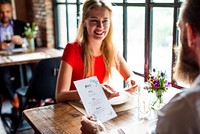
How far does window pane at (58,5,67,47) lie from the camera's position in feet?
13.6

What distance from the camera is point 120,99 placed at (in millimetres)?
1704

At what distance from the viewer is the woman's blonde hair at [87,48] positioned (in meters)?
1.94

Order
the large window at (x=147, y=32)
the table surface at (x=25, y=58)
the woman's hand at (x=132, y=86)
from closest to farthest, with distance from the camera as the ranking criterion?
1. the woman's hand at (x=132, y=86)
2. the large window at (x=147, y=32)
3. the table surface at (x=25, y=58)

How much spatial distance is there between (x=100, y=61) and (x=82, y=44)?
0.62 ft

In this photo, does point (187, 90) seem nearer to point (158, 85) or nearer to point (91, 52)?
point (158, 85)

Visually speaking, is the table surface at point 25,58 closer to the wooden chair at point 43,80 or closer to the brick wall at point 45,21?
the brick wall at point 45,21

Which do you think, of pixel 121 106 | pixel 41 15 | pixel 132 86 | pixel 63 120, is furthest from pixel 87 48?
pixel 41 15

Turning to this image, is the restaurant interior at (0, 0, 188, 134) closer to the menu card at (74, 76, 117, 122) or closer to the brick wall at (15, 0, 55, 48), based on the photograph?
the brick wall at (15, 0, 55, 48)

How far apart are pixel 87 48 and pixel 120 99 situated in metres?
0.49

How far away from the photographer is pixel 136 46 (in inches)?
110

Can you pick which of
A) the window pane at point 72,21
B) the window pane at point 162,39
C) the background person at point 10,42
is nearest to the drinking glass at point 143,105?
the window pane at point 162,39

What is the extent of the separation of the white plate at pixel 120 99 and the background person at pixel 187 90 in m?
0.68

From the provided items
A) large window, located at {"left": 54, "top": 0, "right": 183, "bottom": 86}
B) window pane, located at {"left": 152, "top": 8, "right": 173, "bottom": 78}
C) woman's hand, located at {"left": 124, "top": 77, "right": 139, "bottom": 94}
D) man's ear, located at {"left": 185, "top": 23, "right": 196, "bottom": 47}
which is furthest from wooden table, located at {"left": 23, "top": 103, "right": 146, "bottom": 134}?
window pane, located at {"left": 152, "top": 8, "right": 173, "bottom": 78}

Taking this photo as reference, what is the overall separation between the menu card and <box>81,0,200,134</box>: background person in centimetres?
49
